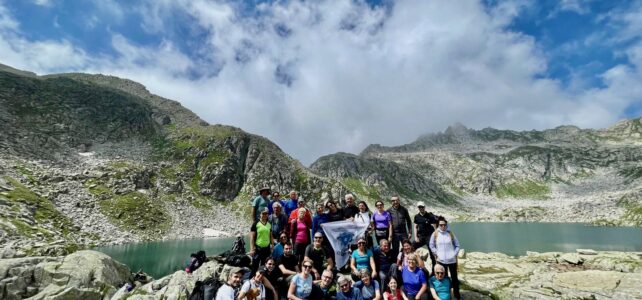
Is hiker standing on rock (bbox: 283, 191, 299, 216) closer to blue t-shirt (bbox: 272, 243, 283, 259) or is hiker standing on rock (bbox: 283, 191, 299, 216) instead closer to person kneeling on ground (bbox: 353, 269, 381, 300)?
blue t-shirt (bbox: 272, 243, 283, 259)

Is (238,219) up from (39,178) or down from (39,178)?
down

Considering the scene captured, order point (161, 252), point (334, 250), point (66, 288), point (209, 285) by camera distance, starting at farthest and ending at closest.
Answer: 1. point (161, 252)
2. point (66, 288)
3. point (334, 250)
4. point (209, 285)

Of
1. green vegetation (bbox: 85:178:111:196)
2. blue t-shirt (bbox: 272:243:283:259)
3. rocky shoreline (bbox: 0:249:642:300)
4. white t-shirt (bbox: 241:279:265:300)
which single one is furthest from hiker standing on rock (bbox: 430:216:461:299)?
green vegetation (bbox: 85:178:111:196)

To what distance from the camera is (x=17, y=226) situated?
185 feet

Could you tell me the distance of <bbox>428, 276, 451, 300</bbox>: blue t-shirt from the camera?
42.0 feet

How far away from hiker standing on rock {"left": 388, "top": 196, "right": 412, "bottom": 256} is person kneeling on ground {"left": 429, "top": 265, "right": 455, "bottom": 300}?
236 cm

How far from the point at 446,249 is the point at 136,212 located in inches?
4418

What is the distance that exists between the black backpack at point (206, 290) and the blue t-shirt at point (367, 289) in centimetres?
593

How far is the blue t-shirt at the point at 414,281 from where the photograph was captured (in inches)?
505

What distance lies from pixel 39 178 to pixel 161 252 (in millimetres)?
53937

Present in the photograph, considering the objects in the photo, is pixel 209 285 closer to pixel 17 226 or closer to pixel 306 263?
pixel 306 263

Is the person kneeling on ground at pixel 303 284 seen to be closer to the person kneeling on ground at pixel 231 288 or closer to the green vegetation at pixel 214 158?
the person kneeling on ground at pixel 231 288

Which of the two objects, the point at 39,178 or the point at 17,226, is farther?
the point at 39,178

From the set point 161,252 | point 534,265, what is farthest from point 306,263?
point 161,252
